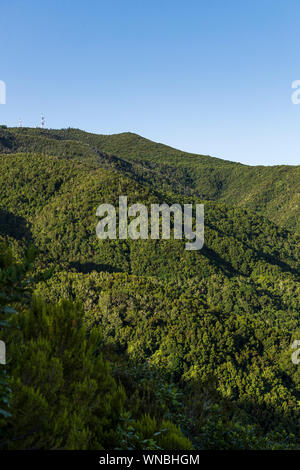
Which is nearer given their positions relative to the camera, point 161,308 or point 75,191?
point 161,308

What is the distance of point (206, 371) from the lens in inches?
1426

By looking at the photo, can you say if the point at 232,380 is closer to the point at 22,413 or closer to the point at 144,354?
the point at 144,354

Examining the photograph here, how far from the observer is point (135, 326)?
41.0 metres

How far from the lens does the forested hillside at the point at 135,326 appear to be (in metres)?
4.75

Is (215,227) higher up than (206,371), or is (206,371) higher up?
(215,227)

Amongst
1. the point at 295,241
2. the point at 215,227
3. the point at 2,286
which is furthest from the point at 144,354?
the point at 295,241

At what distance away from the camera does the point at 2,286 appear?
14.2ft

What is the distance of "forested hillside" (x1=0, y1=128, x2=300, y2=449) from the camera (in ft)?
15.6

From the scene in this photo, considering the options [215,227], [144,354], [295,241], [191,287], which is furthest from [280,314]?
[295,241]

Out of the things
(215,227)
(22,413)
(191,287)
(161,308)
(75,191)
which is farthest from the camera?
(215,227)
